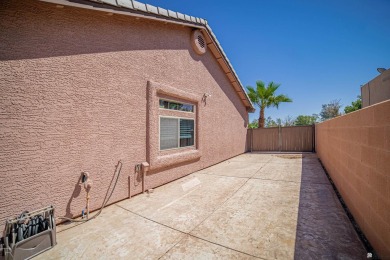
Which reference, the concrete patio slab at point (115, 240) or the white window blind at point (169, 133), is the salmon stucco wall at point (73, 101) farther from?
the concrete patio slab at point (115, 240)

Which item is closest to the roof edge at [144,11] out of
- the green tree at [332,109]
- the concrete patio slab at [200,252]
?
the concrete patio slab at [200,252]

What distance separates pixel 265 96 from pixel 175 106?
1360 centimetres

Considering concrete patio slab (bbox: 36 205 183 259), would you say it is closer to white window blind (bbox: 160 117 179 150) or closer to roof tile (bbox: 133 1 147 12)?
white window blind (bbox: 160 117 179 150)

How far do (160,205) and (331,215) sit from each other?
3.89 metres

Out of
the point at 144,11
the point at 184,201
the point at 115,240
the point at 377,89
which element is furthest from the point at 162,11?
the point at 377,89

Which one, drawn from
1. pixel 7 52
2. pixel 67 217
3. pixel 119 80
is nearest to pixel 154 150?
pixel 119 80

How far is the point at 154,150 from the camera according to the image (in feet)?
19.4

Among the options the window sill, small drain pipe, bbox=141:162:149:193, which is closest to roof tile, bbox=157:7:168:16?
the window sill

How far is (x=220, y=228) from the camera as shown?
135 inches

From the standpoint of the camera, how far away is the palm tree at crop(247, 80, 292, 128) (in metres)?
17.7

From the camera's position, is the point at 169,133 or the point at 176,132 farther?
the point at 176,132

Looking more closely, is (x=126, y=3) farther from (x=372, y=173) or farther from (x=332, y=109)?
(x=332, y=109)

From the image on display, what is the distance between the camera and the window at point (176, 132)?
6609 mm

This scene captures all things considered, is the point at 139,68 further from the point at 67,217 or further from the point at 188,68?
the point at 67,217
